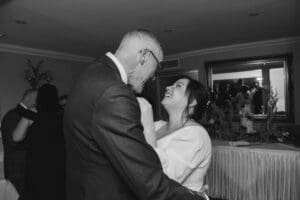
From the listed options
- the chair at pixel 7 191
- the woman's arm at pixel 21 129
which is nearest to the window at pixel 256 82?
the woman's arm at pixel 21 129

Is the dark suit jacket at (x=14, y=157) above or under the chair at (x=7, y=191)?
above

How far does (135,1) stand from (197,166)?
224cm

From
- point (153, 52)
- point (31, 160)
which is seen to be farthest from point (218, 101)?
point (153, 52)

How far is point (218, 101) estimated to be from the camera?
5734 mm

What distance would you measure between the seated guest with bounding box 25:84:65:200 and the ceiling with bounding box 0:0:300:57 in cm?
157

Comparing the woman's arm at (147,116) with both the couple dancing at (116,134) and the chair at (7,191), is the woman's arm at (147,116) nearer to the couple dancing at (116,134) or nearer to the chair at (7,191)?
the couple dancing at (116,134)

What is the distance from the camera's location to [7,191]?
1986 mm

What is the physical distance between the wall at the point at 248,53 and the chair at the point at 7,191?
4966 millimetres

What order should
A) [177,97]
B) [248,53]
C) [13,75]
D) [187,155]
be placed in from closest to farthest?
[187,155], [177,97], [13,75], [248,53]

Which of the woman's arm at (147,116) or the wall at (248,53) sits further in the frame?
the wall at (248,53)

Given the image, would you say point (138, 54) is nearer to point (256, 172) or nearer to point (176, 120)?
point (176, 120)

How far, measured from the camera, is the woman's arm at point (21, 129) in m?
2.14

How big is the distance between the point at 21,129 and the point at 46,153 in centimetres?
37

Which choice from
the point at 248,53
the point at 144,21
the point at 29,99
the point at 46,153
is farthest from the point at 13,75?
the point at 248,53
